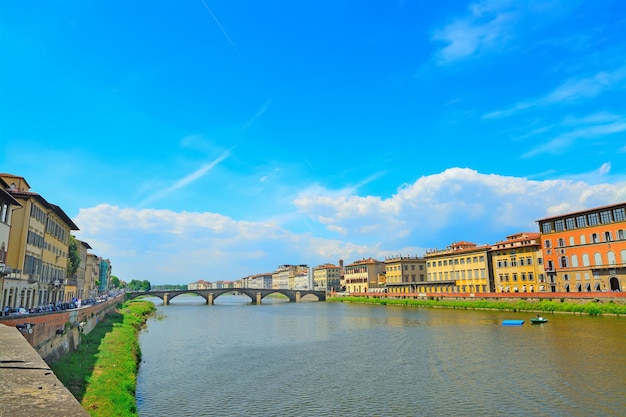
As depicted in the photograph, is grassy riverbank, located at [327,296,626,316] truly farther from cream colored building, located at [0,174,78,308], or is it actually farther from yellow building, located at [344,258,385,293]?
cream colored building, located at [0,174,78,308]

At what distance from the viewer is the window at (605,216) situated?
5465 centimetres

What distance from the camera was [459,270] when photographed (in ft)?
272

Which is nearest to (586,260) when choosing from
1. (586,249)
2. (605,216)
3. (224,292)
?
(586,249)

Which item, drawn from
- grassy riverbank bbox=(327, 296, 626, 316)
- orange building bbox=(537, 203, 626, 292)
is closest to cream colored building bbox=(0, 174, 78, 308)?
grassy riverbank bbox=(327, 296, 626, 316)

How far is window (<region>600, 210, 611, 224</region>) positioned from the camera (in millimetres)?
54650

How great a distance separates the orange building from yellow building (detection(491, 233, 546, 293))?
295 centimetres

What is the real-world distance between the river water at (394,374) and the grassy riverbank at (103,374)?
3.27 ft

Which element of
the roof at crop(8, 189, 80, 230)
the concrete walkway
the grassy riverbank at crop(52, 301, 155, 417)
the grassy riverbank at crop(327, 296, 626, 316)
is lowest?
the grassy riverbank at crop(52, 301, 155, 417)

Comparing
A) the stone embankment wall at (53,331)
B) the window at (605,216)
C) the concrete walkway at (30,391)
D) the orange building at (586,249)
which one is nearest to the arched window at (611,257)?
the orange building at (586,249)

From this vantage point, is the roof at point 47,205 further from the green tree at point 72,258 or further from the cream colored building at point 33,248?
the green tree at point 72,258

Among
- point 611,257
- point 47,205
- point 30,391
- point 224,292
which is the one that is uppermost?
point 47,205

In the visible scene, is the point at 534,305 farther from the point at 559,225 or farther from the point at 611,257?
the point at 559,225

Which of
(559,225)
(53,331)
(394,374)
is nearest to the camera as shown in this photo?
(394,374)

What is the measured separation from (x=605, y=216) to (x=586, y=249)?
199 inches
